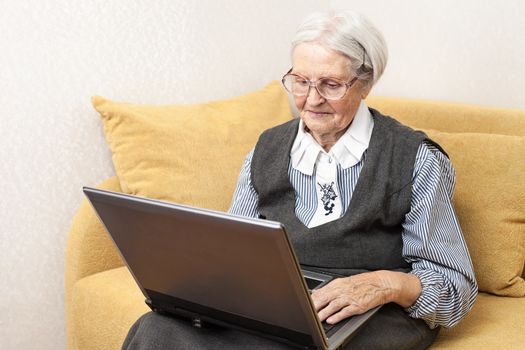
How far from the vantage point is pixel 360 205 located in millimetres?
1526

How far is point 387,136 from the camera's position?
1.59 metres

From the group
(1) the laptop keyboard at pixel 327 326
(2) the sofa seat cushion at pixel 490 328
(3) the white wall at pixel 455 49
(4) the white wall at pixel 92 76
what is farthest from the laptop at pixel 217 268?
(3) the white wall at pixel 455 49

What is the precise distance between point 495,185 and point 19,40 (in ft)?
4.17

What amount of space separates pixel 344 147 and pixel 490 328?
50 cm

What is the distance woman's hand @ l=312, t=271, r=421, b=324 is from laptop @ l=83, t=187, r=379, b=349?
0.06ft

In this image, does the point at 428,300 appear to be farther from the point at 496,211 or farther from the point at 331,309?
the point at 496,211

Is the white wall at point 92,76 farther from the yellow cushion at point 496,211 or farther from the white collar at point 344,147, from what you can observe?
the white collar at point 344,147

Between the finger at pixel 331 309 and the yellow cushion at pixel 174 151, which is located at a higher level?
the yellow cushion at pixel 174 151

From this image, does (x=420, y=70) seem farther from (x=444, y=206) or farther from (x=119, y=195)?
(x=119, y=195)

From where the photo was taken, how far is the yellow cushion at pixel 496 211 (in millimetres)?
1728

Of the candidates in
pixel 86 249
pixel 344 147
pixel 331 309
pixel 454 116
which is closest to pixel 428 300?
pixel 331 309

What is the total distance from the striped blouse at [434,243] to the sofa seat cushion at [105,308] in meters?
0.59

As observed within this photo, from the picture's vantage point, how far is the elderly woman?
142 cm

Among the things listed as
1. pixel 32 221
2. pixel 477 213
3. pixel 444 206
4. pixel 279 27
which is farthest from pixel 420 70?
pixel 32 221
